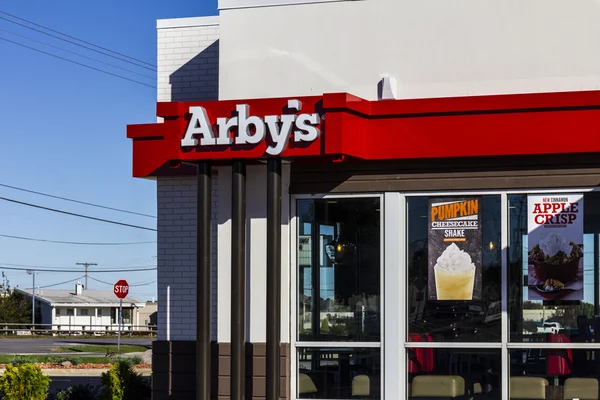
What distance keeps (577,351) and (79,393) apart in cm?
901

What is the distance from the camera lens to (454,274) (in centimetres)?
1184

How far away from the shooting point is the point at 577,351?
11375 millimetres

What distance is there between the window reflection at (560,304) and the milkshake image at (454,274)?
0.49m

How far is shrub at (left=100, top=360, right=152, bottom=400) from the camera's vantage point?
15534mm

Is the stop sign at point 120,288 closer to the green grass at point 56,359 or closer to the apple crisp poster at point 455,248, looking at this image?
the green grass at point 56,359

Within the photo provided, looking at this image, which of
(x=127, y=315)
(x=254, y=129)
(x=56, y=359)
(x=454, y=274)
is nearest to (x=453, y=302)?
(x=454, y=274)

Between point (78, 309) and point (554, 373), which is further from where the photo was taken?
point (78, 309)

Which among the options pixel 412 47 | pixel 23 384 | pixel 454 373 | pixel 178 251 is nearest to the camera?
pixel 454 373

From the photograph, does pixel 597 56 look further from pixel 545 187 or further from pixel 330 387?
pixel 330 387

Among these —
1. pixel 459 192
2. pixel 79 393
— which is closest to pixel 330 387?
pixel 459 192

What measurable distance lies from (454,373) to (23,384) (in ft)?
23.7

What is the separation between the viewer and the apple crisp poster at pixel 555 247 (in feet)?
37.7

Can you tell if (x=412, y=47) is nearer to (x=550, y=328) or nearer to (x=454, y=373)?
(x=550, y=328)

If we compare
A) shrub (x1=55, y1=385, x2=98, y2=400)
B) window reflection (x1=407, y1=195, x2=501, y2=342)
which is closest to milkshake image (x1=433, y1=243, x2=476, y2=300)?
window reflection (x1=407, y1=195, x2=501, y2=342)
